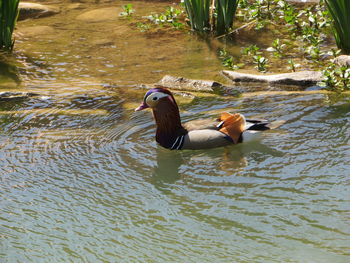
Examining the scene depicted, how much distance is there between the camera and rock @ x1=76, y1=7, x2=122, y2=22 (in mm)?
10883

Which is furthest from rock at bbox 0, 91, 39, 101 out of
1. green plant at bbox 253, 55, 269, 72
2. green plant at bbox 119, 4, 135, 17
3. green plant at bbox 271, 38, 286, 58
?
green plant at bbox 119, 4, 135, 17

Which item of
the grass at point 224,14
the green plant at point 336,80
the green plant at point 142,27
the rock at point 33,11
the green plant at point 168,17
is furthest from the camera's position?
the rock at point 33,11

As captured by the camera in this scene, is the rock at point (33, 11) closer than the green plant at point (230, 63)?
No

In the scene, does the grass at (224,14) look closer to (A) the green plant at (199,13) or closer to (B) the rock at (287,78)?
(A) the green plant at (199,13)

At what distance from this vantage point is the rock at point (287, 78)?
698 centimetres

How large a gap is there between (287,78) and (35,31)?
488 centimetres

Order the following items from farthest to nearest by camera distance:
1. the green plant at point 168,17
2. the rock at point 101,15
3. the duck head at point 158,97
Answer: the rock at point 101,15 < the green plant at point 168,17 < the duck head at point 158,97

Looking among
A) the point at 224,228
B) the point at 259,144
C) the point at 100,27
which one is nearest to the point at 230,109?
the point at 259,144

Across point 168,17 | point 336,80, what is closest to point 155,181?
point 336,80

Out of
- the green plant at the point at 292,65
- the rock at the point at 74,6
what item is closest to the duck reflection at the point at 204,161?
the green plant at the point at 292,65

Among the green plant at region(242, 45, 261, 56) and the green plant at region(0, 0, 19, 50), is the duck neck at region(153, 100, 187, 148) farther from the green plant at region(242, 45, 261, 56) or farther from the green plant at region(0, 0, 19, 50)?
the green plant at region(0, 0, 19, 50)

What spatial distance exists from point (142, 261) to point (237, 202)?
37.0 inches

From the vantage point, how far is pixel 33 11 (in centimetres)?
1134

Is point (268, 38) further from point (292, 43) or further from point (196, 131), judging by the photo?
point (196, 131)
